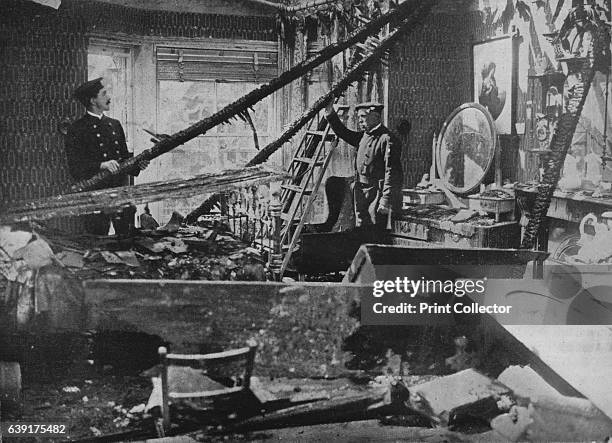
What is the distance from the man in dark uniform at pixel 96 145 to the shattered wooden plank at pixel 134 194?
5 cm

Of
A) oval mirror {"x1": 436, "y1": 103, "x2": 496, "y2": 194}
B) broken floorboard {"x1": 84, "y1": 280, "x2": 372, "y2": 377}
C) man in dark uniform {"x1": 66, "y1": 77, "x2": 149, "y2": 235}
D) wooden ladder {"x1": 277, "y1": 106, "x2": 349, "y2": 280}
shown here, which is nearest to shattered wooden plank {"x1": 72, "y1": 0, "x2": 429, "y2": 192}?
man in dark uniform {"x1": 66, "y1": 77, "x2": 149, "y2": 235}

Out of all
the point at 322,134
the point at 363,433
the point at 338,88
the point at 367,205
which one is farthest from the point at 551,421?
the point at 338,88

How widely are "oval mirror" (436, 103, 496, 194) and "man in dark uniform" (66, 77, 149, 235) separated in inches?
63.1

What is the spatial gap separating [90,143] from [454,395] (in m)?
2.20

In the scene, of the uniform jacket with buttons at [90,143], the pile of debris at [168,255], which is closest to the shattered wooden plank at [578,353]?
the pile of debris at [168,255]

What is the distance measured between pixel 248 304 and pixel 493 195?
1354 mm

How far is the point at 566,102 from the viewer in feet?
10.5

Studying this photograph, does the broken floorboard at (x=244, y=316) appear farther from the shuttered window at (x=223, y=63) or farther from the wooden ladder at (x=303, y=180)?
the shuttered window at (x=223, y=63)

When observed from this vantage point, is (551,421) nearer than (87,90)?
No

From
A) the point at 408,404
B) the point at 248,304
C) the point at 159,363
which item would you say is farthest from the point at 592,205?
the point at 159,363

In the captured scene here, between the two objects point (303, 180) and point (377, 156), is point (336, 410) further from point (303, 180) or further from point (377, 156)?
point (377, 156)

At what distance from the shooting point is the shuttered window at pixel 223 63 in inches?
124

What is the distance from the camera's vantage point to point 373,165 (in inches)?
125

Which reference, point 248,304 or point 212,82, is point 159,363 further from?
point 212,82
